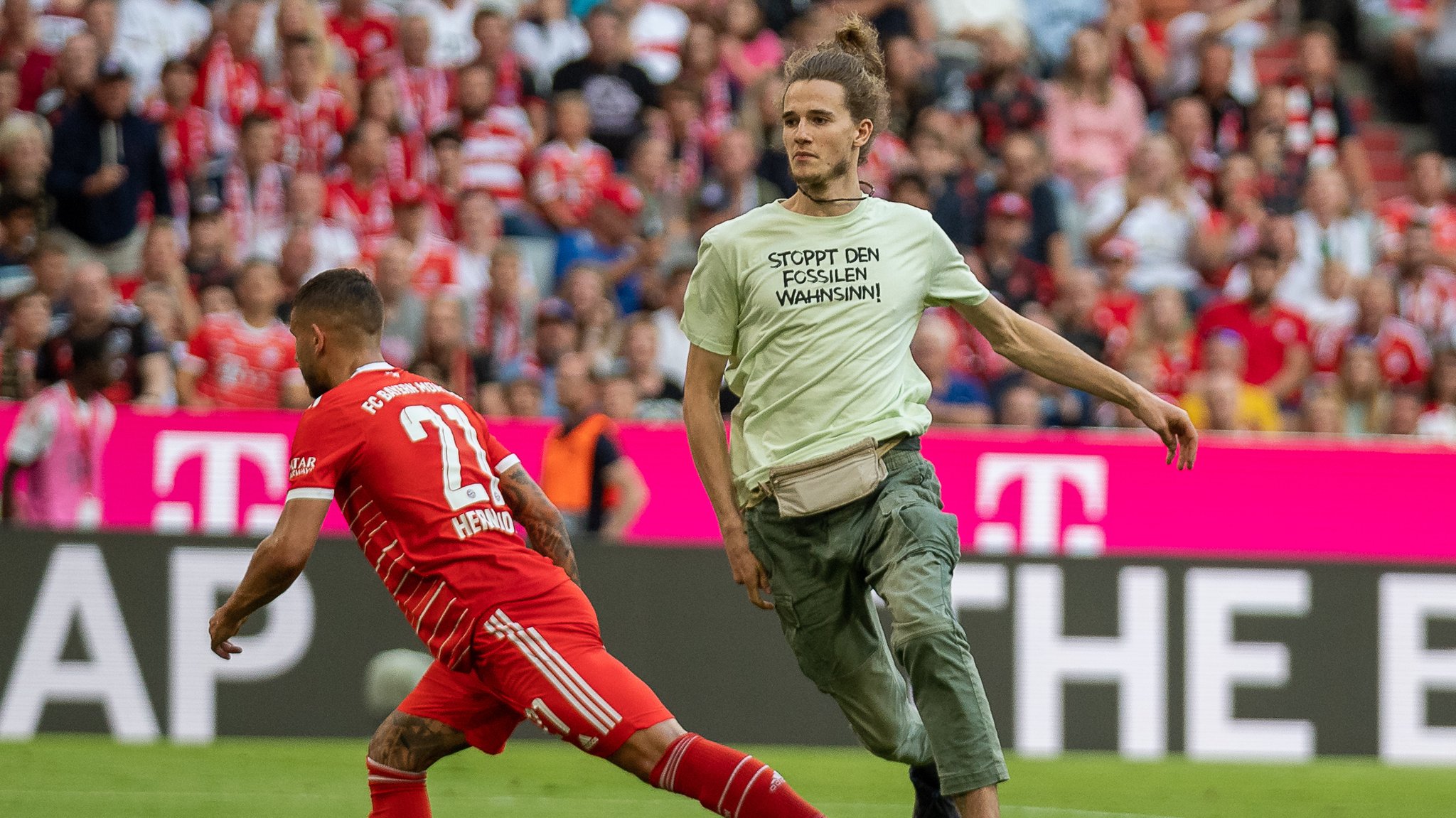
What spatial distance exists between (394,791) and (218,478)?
20.7ft

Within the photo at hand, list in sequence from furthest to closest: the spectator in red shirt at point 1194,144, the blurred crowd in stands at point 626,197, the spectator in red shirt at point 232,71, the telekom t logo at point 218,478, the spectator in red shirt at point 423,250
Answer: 1. the spectator in red shirt at point 1194,144
2. the spectator in red shirt at point 232,71
3. the spectator in red shirt at point 423,250
4. the blurred crowd in stands at point 626,197
5. the telekom t logo at point 218,478

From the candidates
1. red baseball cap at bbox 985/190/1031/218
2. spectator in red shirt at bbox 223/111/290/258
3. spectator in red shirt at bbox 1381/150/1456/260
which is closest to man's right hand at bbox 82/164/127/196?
spectator in red shirt at bbox 223/111/290/258

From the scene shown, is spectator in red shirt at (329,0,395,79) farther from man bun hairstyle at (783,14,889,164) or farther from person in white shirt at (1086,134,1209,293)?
man bun hairstyle at (783,14,889,164)

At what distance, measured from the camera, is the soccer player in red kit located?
16.1 ft

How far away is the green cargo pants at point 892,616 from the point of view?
4.91 m

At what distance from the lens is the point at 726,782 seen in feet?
16.1

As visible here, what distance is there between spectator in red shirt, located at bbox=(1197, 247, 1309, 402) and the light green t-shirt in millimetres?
8838

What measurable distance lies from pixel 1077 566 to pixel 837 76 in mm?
5555

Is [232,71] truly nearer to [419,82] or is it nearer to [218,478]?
[419,82]

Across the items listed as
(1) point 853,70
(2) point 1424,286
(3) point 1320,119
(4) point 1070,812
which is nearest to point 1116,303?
(2) point 1424,286

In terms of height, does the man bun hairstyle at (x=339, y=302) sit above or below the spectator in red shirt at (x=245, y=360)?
above

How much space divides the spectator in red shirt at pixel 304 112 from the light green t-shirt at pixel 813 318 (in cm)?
846

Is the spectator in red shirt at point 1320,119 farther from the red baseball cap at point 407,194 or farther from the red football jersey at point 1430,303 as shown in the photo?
the red baseball cap at point 407,194

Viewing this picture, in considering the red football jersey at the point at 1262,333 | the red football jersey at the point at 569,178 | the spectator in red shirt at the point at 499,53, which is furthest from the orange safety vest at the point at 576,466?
the red football jersey at the point at 1262,333
